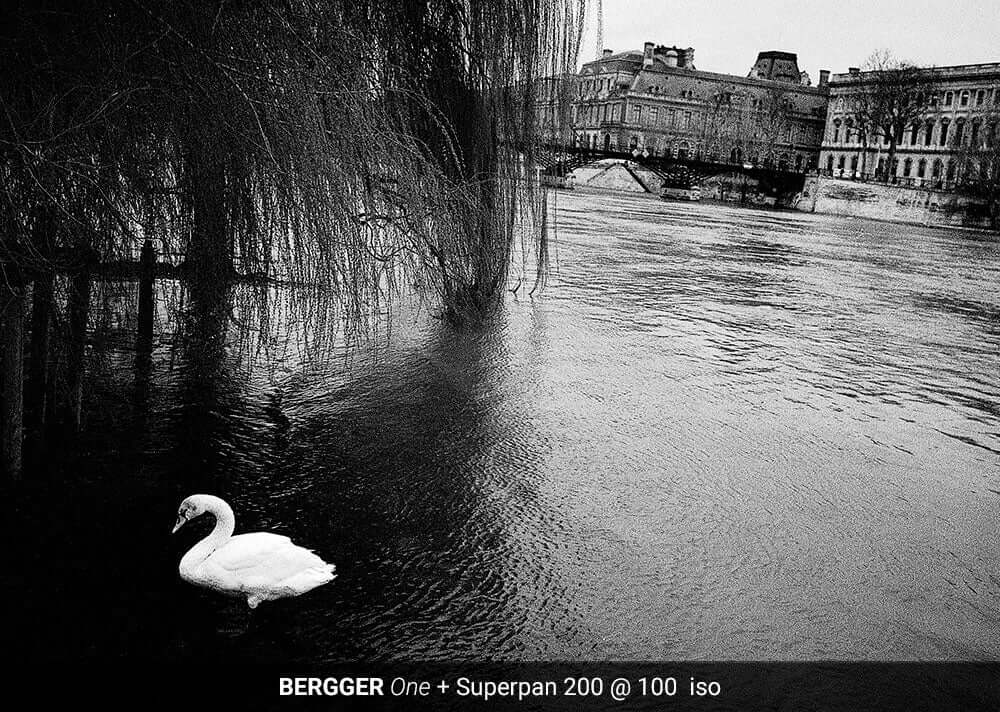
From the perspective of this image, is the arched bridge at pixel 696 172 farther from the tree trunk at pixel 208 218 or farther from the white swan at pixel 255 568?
the white swan at pixel 255 568

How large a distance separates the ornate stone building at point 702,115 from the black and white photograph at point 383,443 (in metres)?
105

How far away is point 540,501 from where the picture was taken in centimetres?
689

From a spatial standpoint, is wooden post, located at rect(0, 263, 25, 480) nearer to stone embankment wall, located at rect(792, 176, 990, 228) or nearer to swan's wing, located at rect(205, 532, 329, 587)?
swan's wing, located at rect(205, 532, 329, 587)

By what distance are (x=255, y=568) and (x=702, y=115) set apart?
395 ft

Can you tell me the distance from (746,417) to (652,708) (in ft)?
17.8

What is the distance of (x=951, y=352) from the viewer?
14.5 metres

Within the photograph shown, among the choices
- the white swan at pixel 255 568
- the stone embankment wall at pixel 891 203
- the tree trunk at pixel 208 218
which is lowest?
the stone embankment wall at pixel 891 203

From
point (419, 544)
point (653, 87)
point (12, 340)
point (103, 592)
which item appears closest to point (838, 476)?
point (419, 544)

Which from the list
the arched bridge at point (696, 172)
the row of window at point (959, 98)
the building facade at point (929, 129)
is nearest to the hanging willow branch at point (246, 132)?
the arched bridge at point (696, 172)

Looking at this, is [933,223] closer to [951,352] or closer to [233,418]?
[951,352]

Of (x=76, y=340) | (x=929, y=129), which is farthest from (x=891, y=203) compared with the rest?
(x=76, y=340)

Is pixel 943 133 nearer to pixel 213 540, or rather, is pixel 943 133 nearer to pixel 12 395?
pixel 12 395

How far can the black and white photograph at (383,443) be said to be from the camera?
4777mm

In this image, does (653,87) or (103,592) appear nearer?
(103,592)
